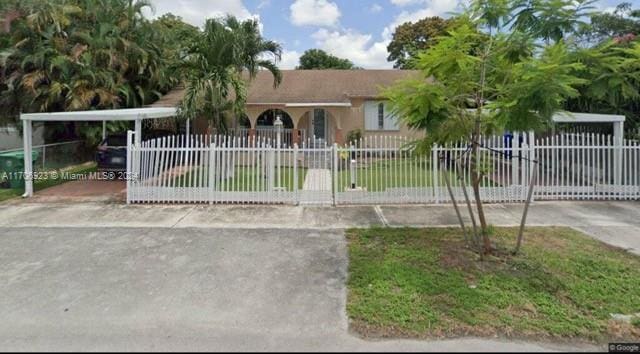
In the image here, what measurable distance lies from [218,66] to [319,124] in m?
8.47

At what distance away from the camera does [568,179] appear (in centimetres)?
957

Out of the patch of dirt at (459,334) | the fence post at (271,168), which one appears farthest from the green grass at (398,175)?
the patch of dirt at (459,334)

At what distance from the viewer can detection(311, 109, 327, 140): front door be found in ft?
63.1

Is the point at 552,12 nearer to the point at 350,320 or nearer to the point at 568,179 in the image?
the point at 350,320

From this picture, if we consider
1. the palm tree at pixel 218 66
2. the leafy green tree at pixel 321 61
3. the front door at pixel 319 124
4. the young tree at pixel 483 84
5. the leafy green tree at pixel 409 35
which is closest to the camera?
the young tree at pixel 483 84

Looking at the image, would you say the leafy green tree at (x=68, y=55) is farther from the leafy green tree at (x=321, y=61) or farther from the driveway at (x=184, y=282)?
the leafy green tree at (x=321, y=61)

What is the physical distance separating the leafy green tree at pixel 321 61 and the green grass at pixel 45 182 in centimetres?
2921

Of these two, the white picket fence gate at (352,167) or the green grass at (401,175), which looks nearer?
the white picket fence gate at (352,167)

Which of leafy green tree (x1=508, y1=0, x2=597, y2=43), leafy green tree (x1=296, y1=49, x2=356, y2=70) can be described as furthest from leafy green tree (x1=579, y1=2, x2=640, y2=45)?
leafy green tree (x1=296, y1=49, x2=356, y2=70)

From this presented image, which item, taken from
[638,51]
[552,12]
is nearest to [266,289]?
[552,12]

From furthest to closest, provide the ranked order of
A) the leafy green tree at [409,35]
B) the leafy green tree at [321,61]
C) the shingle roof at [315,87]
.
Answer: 1. the leafy green tree at [321,61]
2. the leafy green tree at [409,35]
3. the shingle roof at [315,87]

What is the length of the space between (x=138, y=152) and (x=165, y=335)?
6.42 meters

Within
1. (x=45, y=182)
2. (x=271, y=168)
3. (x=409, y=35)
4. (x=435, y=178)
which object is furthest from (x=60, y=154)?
(x=409, y=35)

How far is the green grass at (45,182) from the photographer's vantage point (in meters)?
10.1
